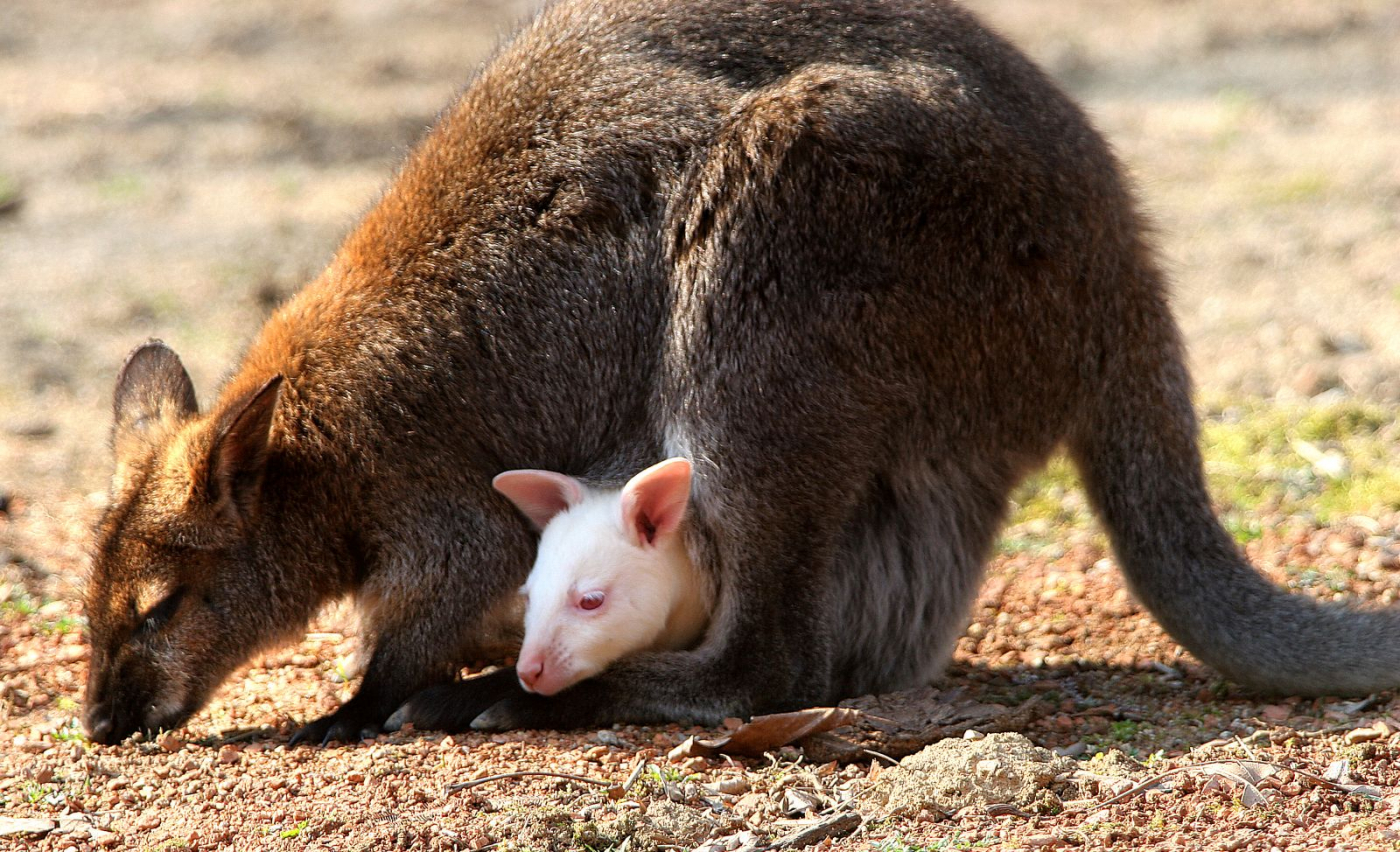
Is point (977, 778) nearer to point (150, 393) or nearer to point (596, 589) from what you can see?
point (596, 589)

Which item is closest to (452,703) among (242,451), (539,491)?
(539,491)

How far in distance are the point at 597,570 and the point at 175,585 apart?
1122 millimetres

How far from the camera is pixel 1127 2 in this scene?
13828 mm

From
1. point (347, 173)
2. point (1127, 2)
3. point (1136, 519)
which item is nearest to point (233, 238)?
point (347, 173)

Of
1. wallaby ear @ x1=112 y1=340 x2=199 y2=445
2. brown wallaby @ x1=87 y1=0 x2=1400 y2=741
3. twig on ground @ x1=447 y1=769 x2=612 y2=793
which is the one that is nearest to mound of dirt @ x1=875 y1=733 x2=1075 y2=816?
twig on ground @ x1=447 y1=769 x2=612 y2=793

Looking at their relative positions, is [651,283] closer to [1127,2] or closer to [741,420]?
[741,420]

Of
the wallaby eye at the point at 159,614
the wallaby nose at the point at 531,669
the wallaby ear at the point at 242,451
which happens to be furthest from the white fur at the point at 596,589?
the wallaby eye at the point at 159,614

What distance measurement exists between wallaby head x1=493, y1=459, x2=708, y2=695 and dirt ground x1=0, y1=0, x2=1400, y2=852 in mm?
226

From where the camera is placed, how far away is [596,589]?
4227 mm

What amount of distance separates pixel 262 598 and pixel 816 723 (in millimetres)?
1555

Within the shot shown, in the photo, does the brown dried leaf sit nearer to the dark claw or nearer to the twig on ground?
the twig on ground

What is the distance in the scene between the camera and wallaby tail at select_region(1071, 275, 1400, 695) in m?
4.15

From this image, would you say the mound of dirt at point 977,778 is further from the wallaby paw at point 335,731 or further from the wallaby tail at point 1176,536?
the wallaby paw at point 335,731

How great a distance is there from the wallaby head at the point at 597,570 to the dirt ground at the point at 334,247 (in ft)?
0.74
